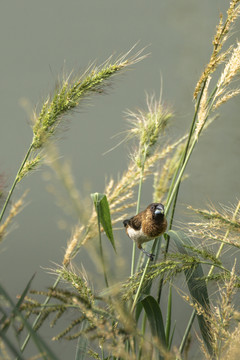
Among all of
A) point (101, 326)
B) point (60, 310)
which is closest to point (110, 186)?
point (60, 310)

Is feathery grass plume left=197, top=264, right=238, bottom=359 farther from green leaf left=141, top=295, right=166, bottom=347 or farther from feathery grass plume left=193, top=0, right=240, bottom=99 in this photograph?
feathery grass plume left=193, top=0, right=240, bottom=99

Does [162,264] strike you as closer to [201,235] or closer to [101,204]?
[201,235]

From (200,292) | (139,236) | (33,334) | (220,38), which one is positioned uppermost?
(220,38)

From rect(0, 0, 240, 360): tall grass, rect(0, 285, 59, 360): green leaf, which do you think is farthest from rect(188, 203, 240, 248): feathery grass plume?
rect(0, 285, 59, 360): green leaf

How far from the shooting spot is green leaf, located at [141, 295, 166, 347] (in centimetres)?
136

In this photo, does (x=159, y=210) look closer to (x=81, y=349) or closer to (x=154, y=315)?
(x=154, y=315)

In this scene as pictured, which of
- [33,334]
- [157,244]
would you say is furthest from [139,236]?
[33,334]

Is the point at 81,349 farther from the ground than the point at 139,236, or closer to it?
closer to it

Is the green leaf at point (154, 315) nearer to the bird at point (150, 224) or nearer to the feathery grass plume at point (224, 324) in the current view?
the bird at point (150, 224)

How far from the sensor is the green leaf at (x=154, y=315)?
1361 mm

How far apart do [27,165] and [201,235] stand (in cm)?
54

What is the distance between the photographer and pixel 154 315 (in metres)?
1.37

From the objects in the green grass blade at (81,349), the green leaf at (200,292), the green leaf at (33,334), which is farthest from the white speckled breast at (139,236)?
the green leaf at (33,334)

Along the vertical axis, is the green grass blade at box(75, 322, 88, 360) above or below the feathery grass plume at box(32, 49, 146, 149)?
below
